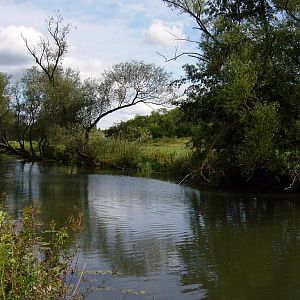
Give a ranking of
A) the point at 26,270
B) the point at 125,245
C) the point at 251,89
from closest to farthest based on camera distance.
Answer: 1. the point at 26,270
2. the point at 125,245
3. the point at 251,89

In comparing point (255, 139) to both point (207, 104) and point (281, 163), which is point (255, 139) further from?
point (207, 104)

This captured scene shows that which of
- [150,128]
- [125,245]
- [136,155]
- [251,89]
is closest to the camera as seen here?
[125,245]

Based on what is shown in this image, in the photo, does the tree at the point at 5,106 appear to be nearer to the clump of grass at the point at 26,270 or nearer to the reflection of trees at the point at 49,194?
the reflection of trees at the point at 49,194

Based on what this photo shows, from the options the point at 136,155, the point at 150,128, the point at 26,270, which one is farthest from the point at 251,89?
the point at 150,128

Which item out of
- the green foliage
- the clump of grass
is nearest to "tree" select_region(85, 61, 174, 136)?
the green foliage

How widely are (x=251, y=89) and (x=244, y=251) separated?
1049cm

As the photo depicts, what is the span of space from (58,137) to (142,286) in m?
33.4

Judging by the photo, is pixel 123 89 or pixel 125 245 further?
pixel 123 89

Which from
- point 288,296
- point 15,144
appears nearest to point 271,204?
point 288,296

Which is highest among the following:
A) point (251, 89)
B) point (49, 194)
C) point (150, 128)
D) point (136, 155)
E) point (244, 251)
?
point (150, 128)

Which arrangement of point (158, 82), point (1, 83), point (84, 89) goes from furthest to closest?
1. point (1, 83)
2. point (84, 89)
3. point (158, 82)

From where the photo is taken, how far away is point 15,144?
55.6m

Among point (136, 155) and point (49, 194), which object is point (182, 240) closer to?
point (49, 194)

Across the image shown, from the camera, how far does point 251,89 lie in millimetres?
19953
